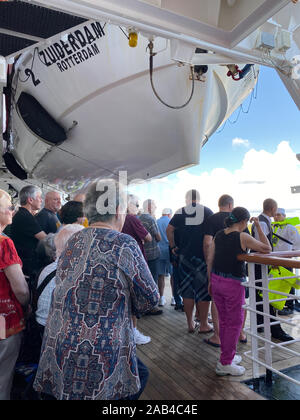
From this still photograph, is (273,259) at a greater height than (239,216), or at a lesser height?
lesser

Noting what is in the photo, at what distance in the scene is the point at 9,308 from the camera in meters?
1.53

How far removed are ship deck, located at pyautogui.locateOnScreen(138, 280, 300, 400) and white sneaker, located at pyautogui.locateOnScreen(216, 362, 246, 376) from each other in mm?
28

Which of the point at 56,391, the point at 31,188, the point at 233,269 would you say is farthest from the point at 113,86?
the point at 56,391

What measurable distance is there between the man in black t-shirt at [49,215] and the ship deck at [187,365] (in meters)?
1.43

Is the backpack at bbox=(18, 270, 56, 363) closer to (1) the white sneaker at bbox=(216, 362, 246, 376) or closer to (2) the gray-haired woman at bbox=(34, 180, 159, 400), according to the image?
(2) the gray-haired woman at bbox=(34, 180, 159, 400)

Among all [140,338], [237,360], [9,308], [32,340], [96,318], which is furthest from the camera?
[140,338]

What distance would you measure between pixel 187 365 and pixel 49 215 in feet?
6.09

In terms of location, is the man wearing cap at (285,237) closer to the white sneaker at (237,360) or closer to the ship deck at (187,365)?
the ship deck at (187,365)

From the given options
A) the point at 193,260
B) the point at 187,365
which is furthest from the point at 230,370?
the point at 193,260

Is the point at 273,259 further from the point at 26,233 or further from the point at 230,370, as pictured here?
the point at 26,233

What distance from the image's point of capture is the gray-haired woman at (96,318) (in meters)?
1.01

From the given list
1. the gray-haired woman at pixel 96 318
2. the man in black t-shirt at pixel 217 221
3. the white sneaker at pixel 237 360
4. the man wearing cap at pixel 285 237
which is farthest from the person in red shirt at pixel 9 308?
the man wearing cap at pixel 285 237

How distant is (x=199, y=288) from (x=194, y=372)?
2.78 feet

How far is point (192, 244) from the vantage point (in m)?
3.00
